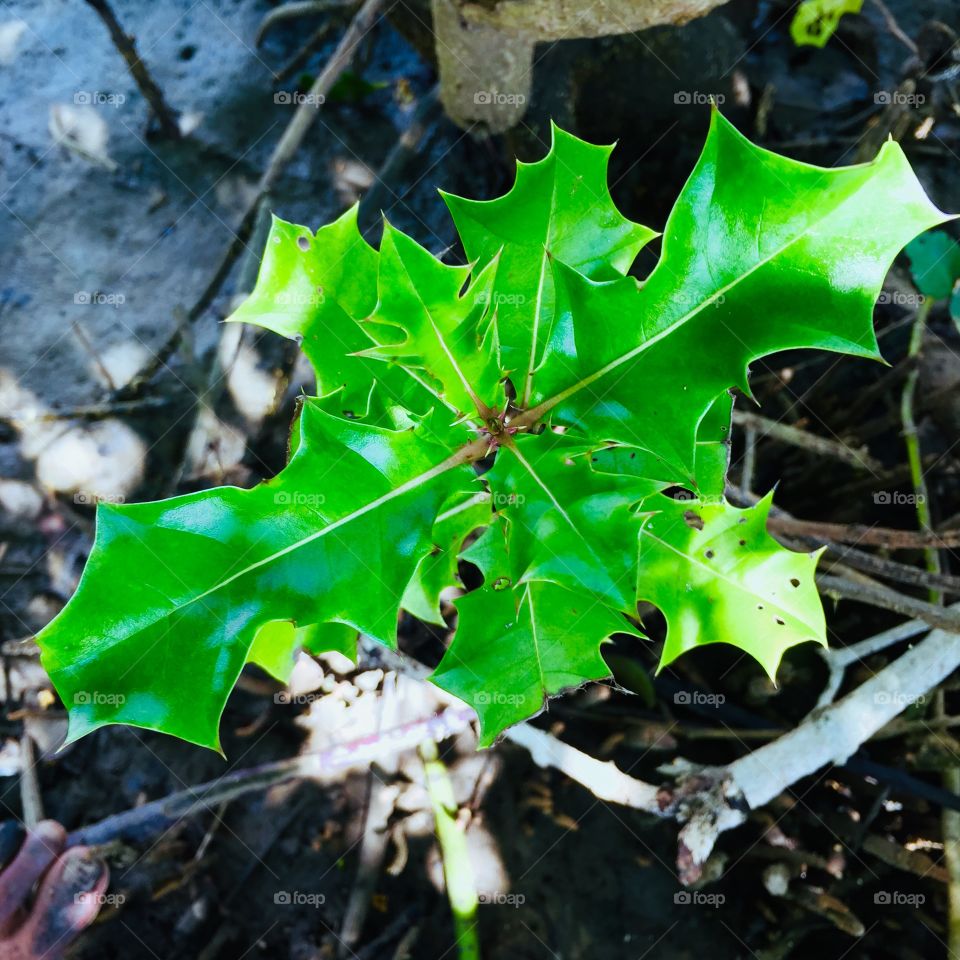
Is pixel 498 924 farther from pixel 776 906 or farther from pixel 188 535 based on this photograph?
pixel 188 535

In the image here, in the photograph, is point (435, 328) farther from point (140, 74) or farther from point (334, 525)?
point (140, 74)

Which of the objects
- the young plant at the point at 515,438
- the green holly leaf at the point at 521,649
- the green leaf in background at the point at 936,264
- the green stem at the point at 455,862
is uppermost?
the young plant at the point at 515,438

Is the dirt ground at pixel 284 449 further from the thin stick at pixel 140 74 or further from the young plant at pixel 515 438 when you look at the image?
the young plant at pixel 515 438

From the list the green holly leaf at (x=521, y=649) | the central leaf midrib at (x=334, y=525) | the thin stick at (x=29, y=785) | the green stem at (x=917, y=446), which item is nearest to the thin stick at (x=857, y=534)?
the green stem at (x=917, y=446)

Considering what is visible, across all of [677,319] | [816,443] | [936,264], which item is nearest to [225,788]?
[677,319]

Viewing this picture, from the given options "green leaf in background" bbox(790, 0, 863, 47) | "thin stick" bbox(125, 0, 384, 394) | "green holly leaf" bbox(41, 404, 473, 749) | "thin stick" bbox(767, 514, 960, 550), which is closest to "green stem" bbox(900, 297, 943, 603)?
"thin stick" bbox(767, 514, 960, 550)

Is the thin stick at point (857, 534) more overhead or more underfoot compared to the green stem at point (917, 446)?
more overhead

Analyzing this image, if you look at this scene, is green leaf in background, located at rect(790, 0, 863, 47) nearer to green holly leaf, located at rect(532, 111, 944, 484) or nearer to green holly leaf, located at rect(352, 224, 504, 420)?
green holly leaf, located at rect(532, 111, 944, 484)

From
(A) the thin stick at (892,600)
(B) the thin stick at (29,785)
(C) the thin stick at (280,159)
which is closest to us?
(A) the thin stick at (892,600)
